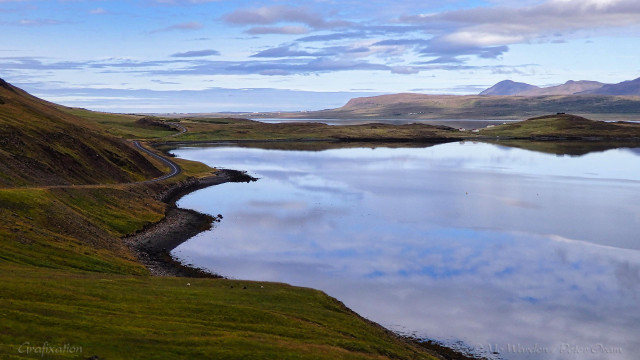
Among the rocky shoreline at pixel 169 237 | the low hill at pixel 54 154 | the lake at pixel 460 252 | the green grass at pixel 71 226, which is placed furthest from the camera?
the low hill at pixel 54 154

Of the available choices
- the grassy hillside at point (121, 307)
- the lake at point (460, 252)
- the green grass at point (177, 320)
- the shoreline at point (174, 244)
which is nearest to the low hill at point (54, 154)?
the shoreline at point (174, 244)

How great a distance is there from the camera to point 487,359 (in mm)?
40219

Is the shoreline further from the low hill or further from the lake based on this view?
the low hill

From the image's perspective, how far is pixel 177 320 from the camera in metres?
36.4

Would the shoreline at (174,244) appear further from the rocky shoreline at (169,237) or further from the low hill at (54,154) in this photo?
the low hill at (54,154)

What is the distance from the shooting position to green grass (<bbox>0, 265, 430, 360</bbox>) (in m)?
30.4

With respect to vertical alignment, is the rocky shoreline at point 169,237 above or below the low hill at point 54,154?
below

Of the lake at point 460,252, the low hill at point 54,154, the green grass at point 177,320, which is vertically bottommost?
the lake at point 460,252

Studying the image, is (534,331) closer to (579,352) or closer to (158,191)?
(579,352)

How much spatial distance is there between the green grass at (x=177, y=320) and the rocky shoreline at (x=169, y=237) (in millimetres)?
11408

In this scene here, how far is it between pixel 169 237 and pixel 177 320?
133ft

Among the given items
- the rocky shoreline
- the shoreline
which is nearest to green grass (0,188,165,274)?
the rocky shoreline

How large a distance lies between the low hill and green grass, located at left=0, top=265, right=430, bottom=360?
45094 mm

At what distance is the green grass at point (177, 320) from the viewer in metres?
30.4
